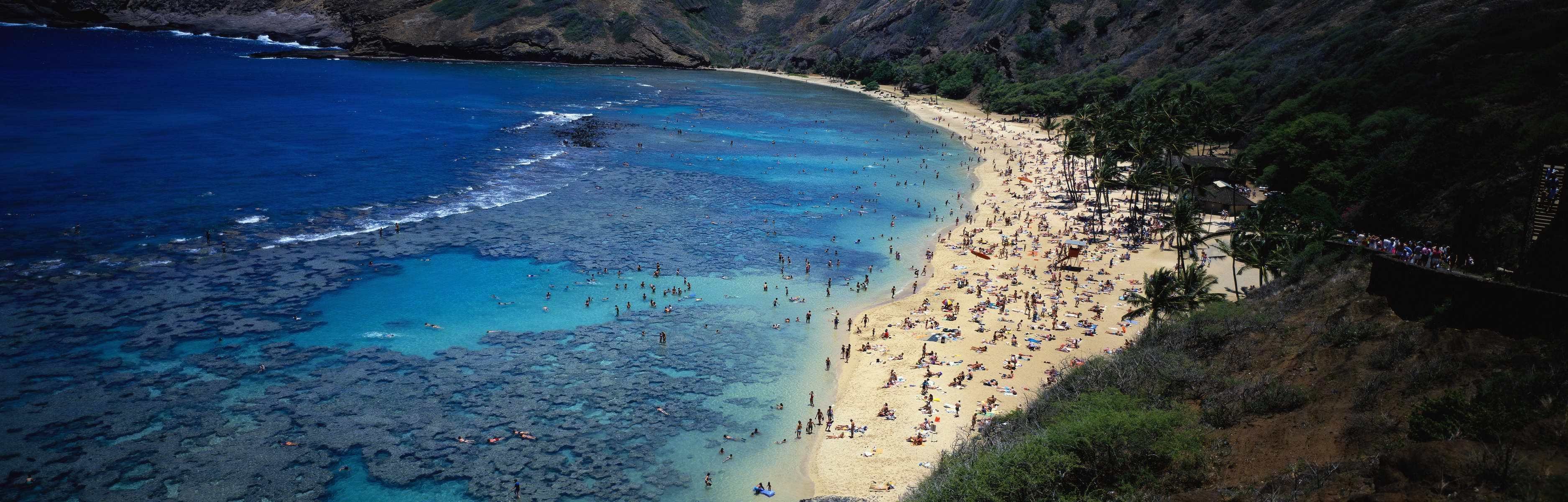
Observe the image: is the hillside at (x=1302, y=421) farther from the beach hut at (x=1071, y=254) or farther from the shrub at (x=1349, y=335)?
Answer: the beach hut at (x=1071, y=254)

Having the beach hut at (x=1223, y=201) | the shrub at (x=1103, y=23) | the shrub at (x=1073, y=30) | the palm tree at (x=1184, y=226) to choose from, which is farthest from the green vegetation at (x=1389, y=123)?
the shrub at (x=1073, y=30)

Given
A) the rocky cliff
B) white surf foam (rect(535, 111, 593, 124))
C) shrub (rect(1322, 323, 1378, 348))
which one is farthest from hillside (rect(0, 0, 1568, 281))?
white surf foam (rect(535, 111, 593, 124))

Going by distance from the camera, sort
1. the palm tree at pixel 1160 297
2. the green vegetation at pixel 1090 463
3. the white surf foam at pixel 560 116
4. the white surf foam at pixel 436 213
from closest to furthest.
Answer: the green vegetation at pixel 1090 463
the palm tree at pixel 1160 297
the white surf foam at pixel 436 213
the white surf foam at pixel 560 116

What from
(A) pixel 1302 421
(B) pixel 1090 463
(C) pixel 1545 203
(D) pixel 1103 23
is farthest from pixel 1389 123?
(D) pixel 1103 23

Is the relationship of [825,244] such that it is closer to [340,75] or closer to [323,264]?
[323,264]

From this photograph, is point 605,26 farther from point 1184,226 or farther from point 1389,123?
point 1184,226

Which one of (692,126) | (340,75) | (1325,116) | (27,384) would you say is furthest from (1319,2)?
(340,75)

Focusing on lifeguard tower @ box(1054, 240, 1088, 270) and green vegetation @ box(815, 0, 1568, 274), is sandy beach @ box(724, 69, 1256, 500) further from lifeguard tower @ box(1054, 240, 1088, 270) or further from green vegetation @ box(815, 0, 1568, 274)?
green vegetation @ box(815, 0, 1568, 274)
